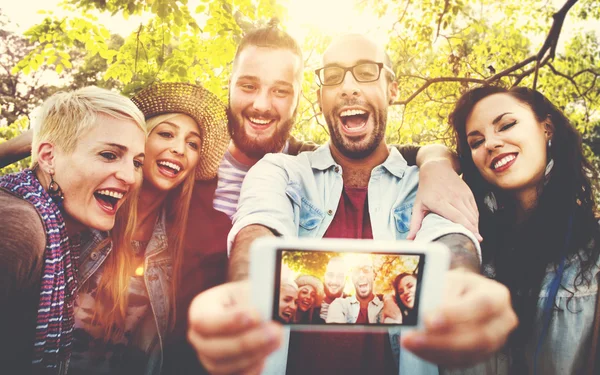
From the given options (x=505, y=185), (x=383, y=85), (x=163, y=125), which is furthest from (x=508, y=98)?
(x=163, y=125)

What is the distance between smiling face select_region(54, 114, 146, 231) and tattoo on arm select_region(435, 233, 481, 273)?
77.3 inches

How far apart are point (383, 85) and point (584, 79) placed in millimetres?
8210

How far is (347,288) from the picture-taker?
5.54ft

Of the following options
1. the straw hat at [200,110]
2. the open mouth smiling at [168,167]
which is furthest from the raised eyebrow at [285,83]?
the open mouth smiling at [168,167]

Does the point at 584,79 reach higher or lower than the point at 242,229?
higher

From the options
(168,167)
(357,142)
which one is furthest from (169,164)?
(357,142)

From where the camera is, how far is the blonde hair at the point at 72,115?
2314 millimetres

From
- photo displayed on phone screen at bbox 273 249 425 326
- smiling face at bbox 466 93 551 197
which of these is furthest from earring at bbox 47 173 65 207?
smiling face at bbox 466 93 551 197

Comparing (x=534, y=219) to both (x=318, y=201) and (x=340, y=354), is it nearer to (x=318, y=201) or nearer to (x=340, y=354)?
(x=318, y=201)

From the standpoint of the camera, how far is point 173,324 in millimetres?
2650

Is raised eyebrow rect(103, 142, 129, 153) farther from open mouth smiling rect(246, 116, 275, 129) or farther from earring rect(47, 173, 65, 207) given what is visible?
open mouth smiling rect(246, 116, 275, 129)

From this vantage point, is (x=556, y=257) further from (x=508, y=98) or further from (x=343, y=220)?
(x=343, y=220)

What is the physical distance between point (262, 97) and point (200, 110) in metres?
0.50

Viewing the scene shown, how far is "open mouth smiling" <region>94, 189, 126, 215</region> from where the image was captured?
2.41 metres
